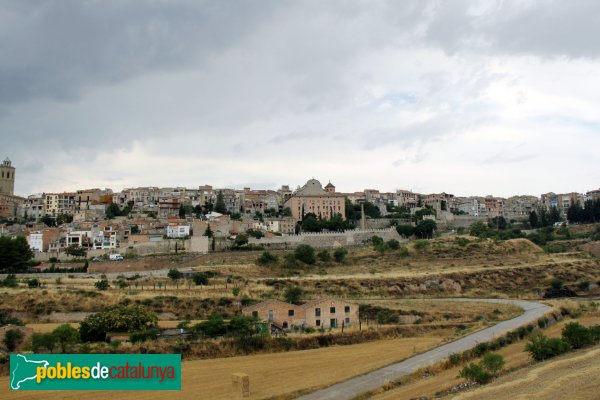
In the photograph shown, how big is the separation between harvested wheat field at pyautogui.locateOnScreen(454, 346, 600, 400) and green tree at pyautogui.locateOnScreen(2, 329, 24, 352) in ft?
72.8

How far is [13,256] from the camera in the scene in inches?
2322

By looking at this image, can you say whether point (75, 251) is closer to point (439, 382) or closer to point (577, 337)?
point (439, 382)

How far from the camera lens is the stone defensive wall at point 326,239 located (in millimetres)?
77438

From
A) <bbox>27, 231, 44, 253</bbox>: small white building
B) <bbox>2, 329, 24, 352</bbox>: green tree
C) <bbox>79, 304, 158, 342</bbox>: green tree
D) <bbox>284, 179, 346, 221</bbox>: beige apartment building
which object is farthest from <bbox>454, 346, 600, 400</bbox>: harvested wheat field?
<bbox>284, 179, 346, 221</bbox>: beige apartment building

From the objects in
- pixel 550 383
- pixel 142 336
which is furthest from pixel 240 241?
pixel 550 383

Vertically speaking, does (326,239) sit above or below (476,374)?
above

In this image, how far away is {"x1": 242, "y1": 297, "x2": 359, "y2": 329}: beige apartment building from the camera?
116 feet

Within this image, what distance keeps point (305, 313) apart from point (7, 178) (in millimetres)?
120528

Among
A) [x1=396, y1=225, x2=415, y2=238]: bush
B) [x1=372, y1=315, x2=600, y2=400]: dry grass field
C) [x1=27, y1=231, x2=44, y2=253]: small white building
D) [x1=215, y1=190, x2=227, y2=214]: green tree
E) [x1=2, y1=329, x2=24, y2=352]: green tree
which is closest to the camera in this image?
[x1=372, y1=315, x2=600, y2=400]: dry grass field

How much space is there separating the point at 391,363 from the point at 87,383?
1284 cm

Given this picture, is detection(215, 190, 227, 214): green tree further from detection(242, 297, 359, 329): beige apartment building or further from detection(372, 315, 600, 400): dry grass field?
detection(372, 315, 600, 400): dry grass field

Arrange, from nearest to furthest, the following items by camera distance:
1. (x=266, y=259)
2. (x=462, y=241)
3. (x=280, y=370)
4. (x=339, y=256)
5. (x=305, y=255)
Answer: (x=280, y=370), (x=266, y=259), (x=305, y=255), (x=339, y=256), (x=462, y=241)

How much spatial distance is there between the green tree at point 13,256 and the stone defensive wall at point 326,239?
2900cm

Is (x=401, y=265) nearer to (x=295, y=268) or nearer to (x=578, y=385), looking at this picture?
(x=295, y=268)
